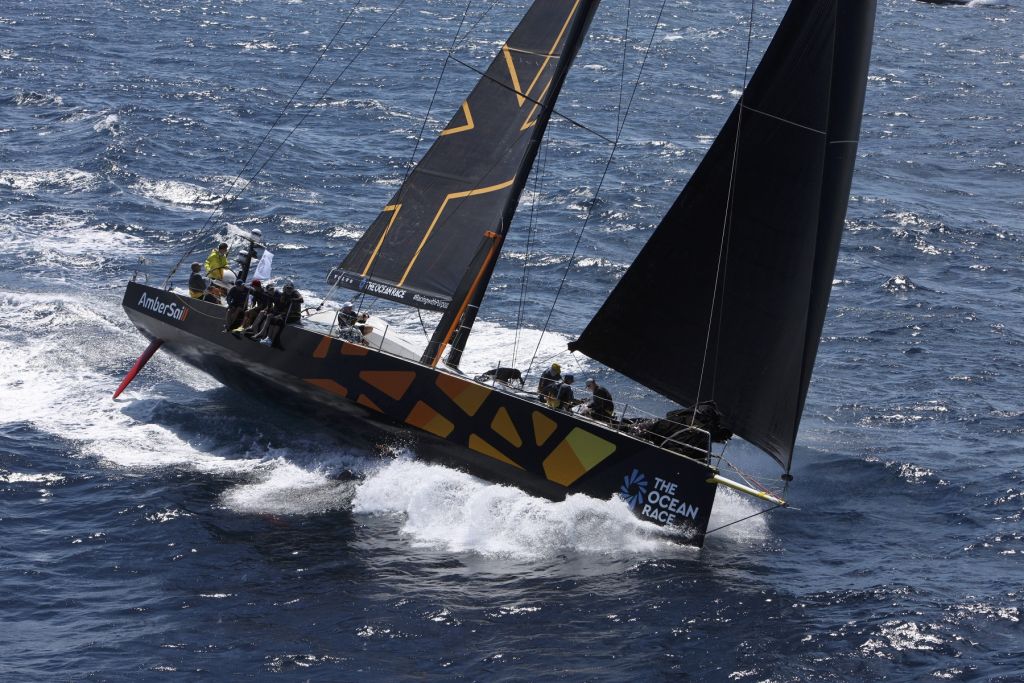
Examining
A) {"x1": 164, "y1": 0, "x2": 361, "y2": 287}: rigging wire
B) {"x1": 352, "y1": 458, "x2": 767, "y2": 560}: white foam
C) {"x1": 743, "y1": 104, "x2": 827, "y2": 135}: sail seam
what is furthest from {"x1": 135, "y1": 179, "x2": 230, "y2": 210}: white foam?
{"x1": 743, "y1": 104, "x2": 827, "y2": 135}: sail seam

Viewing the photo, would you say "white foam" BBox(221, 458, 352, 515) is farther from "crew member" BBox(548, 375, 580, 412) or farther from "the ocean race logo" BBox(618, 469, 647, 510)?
"the ocean race logo" BBox(618, 469, 647, 510)

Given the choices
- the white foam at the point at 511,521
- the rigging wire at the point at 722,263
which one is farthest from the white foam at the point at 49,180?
the rigging wire at the point at 722,263

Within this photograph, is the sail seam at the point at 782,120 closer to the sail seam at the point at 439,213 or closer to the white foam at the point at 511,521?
the sail seam at the point at 439,213

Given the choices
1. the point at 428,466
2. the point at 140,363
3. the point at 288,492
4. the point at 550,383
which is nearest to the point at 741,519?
the point at 550,383

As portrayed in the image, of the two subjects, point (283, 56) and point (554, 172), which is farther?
point (283, 56)

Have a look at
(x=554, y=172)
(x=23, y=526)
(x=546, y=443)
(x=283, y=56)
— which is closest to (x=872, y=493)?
(x=546, y=443)

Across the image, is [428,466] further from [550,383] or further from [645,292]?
[645,292]

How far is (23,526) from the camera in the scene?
17.0 metres

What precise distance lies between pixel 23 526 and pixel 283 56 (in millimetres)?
33678

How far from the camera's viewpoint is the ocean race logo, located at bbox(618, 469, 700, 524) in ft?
56.3

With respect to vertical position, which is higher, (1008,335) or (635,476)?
(1008,335)

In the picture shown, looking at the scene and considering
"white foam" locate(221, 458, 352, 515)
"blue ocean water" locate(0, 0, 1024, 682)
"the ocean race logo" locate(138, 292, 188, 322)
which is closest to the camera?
"blue ocean water" locate(0, 0, 1024, 682)

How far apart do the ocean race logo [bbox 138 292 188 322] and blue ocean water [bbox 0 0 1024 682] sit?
5.21ft

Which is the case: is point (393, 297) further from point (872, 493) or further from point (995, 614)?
point (995, 614)
